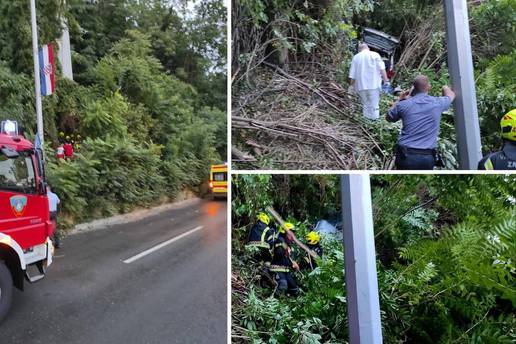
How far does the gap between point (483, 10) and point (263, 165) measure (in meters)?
5.10

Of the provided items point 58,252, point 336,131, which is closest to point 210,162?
point 58,252

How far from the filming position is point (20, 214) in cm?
439

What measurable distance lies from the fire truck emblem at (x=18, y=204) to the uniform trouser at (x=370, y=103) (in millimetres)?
3591

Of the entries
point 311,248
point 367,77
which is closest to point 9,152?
point 311,248

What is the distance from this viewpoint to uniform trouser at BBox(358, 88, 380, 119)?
14.1 feet

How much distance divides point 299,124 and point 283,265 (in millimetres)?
1148

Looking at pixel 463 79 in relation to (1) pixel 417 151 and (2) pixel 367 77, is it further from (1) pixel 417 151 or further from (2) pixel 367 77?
(2) pixel 367 77

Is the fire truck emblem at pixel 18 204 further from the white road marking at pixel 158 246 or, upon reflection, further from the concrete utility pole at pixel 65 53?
the concrete utility pole at pixel 65 53

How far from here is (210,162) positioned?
17.6 metres

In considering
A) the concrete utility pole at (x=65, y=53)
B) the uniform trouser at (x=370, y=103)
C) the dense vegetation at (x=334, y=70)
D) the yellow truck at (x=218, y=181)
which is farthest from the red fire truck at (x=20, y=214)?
the yellow truck at (x=218, y=181)

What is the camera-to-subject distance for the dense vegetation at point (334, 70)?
3.24 m

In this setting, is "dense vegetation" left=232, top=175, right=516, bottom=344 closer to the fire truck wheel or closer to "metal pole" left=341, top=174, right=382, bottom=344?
"metal pole" left=341, top=174, right=382, bottom=344

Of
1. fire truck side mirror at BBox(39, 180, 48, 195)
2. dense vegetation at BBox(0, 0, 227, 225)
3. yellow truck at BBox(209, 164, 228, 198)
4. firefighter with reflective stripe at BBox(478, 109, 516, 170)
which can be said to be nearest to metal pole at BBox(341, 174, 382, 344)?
firefighter with reflective stripe at BBox(478, 109, 516, 170)

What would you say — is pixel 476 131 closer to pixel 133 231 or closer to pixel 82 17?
pixel 133 231
